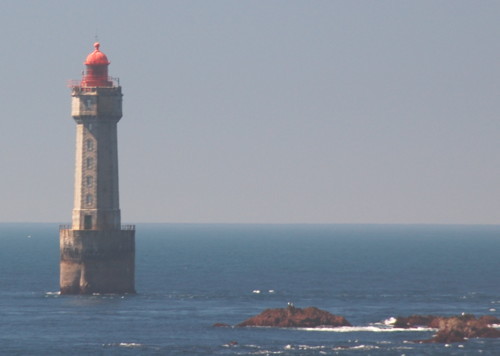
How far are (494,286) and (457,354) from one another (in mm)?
61171

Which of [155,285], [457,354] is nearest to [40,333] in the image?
[457,354]

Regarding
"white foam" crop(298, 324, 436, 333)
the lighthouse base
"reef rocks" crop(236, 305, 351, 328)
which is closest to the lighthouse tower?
the lighthouse base

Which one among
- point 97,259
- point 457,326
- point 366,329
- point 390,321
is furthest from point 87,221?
point 457,326

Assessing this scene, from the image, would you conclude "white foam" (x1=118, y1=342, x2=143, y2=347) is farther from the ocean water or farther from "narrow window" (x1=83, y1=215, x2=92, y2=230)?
"narrow window" (x1=83, y1=215, x2=92, y2=230)

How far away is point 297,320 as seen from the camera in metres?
114

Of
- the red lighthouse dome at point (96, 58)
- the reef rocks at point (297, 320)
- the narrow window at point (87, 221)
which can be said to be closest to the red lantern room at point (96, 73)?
the red lighthouse dome at point (96, 58)

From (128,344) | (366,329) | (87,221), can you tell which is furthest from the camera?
(87,221)

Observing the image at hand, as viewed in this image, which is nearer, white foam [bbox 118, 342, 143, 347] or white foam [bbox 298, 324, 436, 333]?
white foam [bbox 118, 342, 143, 347]

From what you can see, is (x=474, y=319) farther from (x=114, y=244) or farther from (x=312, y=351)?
(x=114, y=244)

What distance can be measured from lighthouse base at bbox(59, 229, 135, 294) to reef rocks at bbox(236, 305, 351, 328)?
69.5 ft

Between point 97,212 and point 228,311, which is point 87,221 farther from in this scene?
point 228,311

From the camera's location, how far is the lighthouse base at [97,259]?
13188 centimetres

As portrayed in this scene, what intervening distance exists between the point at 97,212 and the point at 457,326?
3787 cm

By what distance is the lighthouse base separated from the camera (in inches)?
5192
